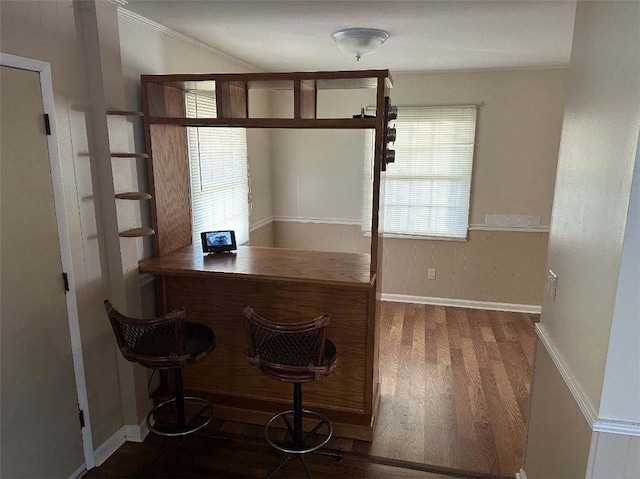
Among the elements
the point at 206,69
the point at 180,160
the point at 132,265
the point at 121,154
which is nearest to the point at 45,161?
the point at 121,154

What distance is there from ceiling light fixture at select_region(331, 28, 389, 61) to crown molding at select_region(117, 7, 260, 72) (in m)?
1.05

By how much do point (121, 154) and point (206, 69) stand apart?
1464 millimetres

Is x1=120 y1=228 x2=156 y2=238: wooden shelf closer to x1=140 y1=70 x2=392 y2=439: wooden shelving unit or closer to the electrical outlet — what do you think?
x1=140 y1=70 x2=392 y2=439: wooden shelving unit

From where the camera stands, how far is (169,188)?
2.91m

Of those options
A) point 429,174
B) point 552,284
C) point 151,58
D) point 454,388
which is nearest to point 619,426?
point 552,284

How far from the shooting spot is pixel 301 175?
519 cm

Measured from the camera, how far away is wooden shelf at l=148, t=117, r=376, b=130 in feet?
7.68

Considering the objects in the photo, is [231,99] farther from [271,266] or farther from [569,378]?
[569,378]

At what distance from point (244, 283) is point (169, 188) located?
83 centimetres

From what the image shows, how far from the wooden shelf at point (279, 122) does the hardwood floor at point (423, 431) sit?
74.7 inches

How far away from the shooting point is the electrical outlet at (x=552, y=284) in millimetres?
1975

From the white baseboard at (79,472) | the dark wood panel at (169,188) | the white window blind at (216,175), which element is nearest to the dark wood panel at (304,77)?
the dark wood panel at (169,188)

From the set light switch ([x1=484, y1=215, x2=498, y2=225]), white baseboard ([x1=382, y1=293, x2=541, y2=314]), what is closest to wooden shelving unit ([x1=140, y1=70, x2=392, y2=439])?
white baseboard ([x1=382, y1=293, x2=541, y2=314])

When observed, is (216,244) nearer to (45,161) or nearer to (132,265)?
(132,265)
